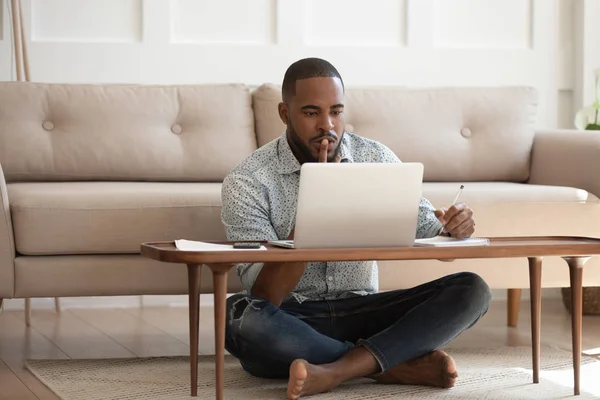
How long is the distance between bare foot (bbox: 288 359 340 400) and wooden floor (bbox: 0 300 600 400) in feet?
2.01

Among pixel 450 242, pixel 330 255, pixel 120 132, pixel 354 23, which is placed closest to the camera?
pixel 330 255

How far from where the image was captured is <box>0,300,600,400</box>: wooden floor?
271 cm

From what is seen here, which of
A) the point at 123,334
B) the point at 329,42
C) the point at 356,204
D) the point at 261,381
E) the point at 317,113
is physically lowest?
the point at 123,334

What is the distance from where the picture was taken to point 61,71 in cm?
357

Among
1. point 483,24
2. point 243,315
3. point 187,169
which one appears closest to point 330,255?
point 243,315

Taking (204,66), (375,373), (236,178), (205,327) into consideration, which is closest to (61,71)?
(204,66)

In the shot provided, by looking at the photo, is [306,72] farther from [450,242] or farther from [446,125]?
[446,125]

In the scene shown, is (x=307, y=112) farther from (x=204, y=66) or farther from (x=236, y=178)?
(x=204, y=66)

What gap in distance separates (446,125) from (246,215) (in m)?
1.26

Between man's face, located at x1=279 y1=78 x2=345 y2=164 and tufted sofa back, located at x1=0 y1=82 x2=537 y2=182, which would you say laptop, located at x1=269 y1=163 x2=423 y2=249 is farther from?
tufted sofa back, located at x1=0 y1=82 x2=537 y2=182

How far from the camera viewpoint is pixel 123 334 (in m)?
3.09

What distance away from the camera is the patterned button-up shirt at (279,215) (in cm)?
216

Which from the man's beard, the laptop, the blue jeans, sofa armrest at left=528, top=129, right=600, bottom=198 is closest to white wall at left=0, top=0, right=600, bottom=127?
sofa armrest at left=528, top=129, right=600, bottom=198

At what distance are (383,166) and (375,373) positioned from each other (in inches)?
21.1
